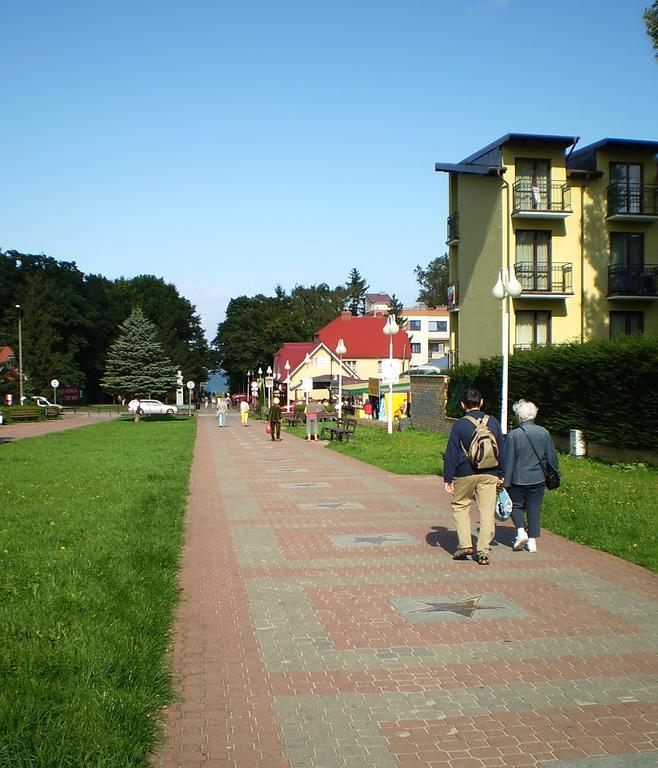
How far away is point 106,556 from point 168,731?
4107 millimetres

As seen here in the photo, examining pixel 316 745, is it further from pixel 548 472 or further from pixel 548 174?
pixel 548 174

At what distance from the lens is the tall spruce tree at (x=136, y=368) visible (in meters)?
52.9

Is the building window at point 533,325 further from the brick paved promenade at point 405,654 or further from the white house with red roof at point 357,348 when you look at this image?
the white house with red roof at point 357,348

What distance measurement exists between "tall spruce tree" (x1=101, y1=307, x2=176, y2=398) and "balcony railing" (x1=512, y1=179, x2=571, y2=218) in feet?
96.3

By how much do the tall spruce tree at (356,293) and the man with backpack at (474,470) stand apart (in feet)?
421

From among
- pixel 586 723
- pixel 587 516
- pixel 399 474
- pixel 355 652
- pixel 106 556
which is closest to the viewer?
pixel 586 723

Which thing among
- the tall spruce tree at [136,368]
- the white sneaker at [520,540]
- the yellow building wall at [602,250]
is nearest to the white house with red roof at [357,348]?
the tall spruce tree at [136,368]

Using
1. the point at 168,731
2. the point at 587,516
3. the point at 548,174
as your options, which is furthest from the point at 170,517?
the point at 548,174

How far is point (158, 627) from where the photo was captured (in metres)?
5.75

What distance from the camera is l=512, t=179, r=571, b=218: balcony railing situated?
32312 mm

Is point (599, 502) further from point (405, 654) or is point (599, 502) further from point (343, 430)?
point (343, 430)

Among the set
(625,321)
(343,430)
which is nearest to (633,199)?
(625,321)

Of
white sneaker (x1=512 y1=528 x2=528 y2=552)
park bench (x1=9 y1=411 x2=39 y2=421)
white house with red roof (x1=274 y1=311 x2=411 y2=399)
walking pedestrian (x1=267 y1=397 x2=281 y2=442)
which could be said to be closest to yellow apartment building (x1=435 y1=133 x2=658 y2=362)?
walking pedestrian (x1=267 y1=397 x2=281 y2=442)

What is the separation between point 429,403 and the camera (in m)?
32.5
